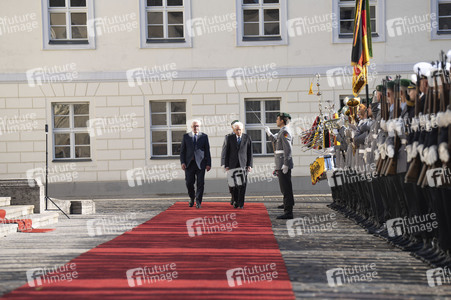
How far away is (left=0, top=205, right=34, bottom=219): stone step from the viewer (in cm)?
1241

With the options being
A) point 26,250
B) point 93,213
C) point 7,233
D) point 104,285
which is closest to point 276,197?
point 93,213

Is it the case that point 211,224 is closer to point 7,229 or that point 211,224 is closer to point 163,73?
point 7,229

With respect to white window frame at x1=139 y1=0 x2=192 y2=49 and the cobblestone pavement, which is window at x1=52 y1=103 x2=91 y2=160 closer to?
white window frame at x1=139 y1=0 x2=192 y2=49

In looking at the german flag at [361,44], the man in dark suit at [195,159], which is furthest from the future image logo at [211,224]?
the german flag at [361,44]

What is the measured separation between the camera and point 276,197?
19.4 m

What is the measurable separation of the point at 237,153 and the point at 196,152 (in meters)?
0.87

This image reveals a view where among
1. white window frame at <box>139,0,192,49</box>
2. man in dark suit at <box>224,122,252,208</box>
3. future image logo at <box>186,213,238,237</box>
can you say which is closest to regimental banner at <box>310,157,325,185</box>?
man in dark suit at <box>224,122,252,208</box>

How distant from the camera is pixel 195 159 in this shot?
618 inches

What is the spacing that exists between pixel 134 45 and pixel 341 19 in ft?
21.1

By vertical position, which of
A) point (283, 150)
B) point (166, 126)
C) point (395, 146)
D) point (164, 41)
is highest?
point (164, 41)

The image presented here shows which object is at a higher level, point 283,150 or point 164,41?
point 164,41

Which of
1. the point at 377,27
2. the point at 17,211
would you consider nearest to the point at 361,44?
the point at 17,211

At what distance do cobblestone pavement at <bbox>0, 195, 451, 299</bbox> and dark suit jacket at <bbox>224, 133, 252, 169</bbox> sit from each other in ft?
5.26

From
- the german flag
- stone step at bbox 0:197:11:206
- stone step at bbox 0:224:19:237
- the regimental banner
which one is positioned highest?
the german flag
